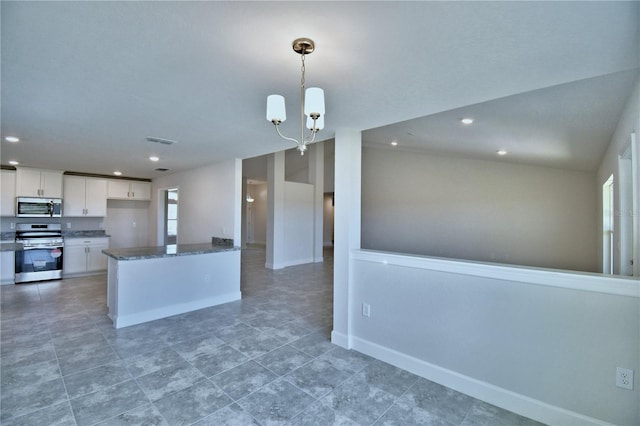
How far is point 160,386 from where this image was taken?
2.27 m

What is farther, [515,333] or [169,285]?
[169,285]

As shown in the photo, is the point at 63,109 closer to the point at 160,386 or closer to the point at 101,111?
the point at 101,111

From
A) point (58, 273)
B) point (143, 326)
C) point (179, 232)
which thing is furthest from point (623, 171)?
point (58, 273)

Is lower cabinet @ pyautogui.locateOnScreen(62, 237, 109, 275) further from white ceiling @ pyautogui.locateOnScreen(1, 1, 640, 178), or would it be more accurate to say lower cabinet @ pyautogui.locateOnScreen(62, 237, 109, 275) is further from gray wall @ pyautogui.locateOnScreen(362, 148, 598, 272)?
gray wall @ pyautogui.locateOnScreen(362, 148, 598, 272)

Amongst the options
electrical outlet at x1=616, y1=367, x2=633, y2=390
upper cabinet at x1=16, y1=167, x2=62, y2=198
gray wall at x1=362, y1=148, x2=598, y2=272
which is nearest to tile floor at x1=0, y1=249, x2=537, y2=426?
electrical outlet at x1=616, y1=367, x2=633, y2=390

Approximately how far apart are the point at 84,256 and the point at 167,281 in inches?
150

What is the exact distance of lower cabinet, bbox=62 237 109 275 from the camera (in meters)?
5.95

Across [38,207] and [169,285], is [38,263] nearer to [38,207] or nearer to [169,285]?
[38,207]

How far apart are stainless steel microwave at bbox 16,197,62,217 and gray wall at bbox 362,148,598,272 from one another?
7526 millimetres

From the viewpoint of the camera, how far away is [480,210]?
6.92m

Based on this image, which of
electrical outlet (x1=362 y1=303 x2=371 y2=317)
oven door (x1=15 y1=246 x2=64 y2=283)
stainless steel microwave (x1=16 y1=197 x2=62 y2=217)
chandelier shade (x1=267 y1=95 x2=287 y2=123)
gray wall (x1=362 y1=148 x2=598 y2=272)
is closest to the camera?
chandelier shade (x1=267 y1=95 x2=287 y2=123)

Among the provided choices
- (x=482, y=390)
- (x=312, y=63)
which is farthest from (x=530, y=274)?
(x=312, y=63)

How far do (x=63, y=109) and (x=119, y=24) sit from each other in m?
1.81

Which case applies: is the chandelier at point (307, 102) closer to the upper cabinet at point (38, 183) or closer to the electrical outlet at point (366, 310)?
the electrical outlet at point (366, 310)
